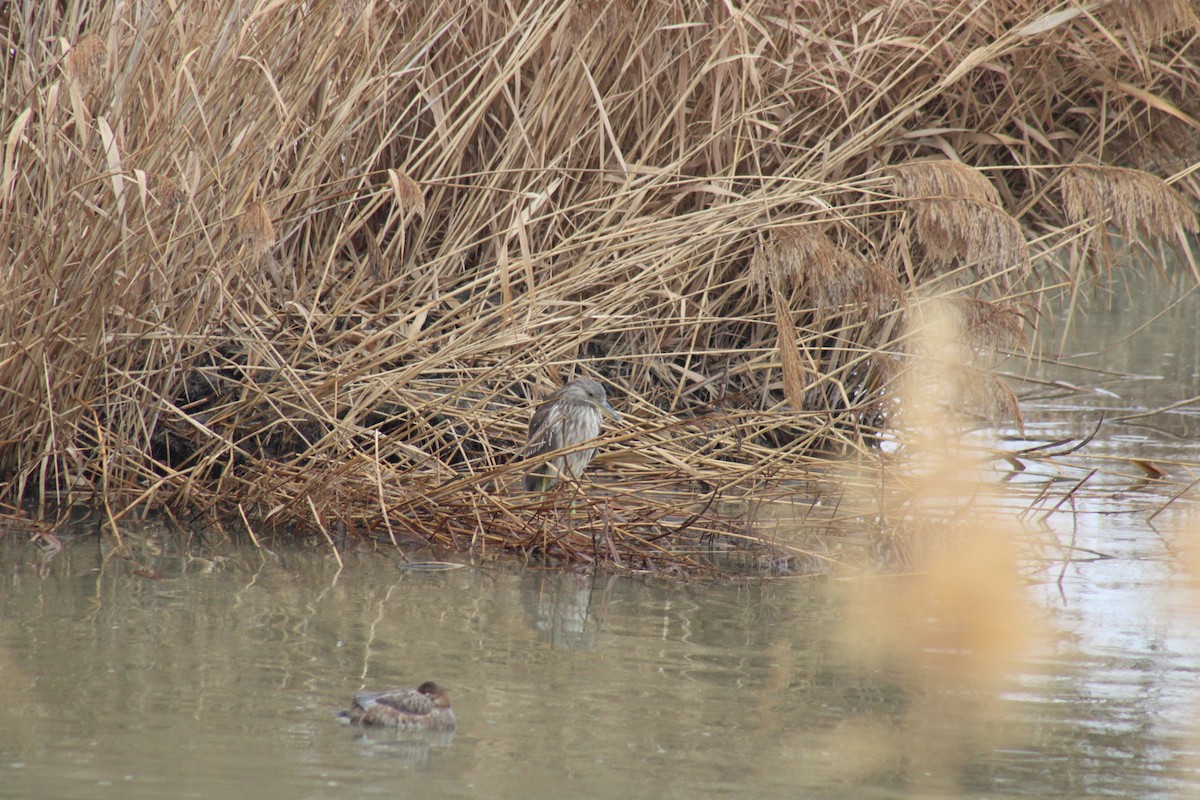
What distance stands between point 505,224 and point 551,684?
2.30 meters

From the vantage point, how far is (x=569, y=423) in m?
5.05

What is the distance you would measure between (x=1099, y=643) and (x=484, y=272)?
2.48 meters

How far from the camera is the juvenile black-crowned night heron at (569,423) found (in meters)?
5.04

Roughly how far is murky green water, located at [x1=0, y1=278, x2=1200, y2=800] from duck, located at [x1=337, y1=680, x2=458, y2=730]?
5 centimetres

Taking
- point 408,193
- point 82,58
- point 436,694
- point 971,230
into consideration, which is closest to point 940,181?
point 971,230

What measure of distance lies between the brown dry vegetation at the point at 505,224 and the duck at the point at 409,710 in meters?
1.53


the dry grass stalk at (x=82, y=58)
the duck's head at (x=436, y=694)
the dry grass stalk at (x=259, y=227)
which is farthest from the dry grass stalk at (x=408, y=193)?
the duck's head at (x=436, y=694)

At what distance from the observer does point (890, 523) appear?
506 cm

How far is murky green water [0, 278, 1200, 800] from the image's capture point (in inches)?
121

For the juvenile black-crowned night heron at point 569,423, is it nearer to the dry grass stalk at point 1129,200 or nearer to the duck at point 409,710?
the dry grass stalk at point 1129,200

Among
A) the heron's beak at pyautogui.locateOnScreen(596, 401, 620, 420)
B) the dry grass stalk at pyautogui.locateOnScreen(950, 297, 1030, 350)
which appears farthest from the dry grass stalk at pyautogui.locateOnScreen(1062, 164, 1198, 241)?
the heron's beak at pyautogui.locateOnScreen(596, 401, 620, 420)


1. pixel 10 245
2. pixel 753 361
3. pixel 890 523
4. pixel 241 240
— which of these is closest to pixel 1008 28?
pixel 753 361

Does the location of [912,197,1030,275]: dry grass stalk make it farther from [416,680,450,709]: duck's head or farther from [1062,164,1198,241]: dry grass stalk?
[416,680,450,709]: duck's head

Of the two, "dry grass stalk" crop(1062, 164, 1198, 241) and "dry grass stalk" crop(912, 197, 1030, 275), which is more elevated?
"dry grass stalk" crop(1062, 164, 1198, 241)
